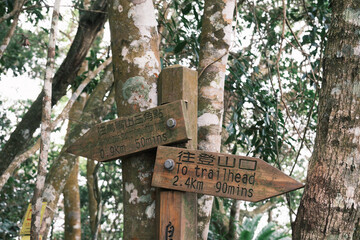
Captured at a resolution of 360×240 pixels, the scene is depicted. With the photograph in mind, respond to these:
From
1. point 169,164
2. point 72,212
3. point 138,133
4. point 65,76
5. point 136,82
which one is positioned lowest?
point 72,212

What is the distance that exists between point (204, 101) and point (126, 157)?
0.63 metres

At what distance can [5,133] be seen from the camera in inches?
316

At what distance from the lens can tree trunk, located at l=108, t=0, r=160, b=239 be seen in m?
1.81

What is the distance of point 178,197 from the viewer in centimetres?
175

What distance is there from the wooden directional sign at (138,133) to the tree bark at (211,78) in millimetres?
509

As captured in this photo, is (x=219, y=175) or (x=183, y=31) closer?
(x=219, y=175)

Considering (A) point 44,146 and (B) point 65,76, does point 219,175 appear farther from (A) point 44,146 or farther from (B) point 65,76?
(B) point 65,76

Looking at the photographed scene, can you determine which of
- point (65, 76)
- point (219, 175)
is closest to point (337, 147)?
point (219, 175)

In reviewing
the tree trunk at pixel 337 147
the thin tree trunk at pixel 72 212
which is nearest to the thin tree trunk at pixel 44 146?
the tree trunk at pixel 337 147

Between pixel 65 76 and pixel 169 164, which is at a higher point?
pixel 65 76

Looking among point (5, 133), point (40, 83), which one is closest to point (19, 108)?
point (5, 133)

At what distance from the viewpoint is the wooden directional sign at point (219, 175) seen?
5.30 feet

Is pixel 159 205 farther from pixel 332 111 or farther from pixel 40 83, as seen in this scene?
pixel 40 83

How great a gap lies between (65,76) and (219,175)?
3025 mm
